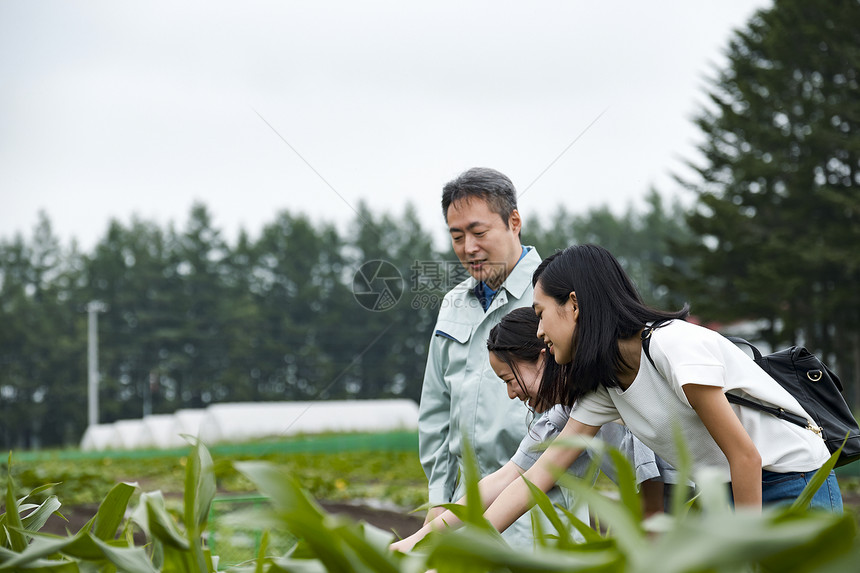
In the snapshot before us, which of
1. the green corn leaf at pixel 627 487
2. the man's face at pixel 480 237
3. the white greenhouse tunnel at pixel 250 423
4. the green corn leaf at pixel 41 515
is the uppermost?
the man's face at pixel 480 237

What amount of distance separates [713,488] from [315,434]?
53.0 feet

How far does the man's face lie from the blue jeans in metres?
0.92

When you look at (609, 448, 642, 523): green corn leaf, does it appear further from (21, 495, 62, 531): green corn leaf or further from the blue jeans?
the blue jeans

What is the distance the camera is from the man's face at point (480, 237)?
2258 millimetres

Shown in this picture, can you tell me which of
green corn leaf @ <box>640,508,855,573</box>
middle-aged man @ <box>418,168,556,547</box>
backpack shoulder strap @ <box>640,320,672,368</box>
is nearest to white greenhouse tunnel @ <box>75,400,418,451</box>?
middle-aged man @ <box>418,168,556,547</box>

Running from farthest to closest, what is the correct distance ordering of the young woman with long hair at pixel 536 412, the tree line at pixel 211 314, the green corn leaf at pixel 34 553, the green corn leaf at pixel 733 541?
the tree line at pixel 211 314
the young woman with long hair at pixel 536 412
the green corn leaf at pixel 34 553
the green corn leaf at pixel 733 541

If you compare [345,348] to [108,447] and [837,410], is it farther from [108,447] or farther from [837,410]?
[837,410]

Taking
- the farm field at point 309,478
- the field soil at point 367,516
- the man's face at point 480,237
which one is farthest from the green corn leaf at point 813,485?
the field soil at point 367,516

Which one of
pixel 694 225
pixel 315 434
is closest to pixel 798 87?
pixel 694 225

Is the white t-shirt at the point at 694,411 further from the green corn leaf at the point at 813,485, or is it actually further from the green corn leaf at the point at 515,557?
the green corn leaf at the point at 515,557

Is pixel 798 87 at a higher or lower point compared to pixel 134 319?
higher

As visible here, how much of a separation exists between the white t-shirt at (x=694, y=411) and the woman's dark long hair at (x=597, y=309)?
0.18 feet

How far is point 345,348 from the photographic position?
1512 inches

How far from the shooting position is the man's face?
2.26 metres
